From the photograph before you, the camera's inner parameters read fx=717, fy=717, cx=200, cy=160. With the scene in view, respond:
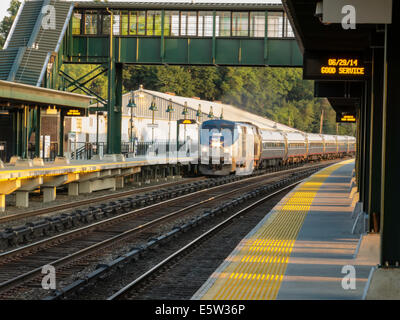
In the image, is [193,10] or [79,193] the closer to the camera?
[79,193]

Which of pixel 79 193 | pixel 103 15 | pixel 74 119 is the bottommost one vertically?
pixel 79 193

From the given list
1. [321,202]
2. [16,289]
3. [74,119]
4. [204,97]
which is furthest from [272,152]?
[204,97]

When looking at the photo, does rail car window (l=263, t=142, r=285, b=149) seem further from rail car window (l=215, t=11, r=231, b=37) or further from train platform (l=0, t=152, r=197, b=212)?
rail car window (l=215, t=11, r=231, b=37)

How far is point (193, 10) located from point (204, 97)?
261 ft

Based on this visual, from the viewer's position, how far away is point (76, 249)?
15289mm

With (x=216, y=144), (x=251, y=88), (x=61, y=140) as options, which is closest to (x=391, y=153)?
(x=61, y=140)

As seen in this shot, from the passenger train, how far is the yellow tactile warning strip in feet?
65.3

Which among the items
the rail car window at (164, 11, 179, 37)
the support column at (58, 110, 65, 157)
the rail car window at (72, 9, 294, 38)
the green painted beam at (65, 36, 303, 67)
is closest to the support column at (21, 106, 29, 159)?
the support column at (58, 110, 65, 157)

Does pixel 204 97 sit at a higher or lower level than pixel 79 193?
higher

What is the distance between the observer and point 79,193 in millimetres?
30391

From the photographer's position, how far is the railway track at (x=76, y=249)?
11.8m

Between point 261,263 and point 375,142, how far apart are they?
4.16 m
